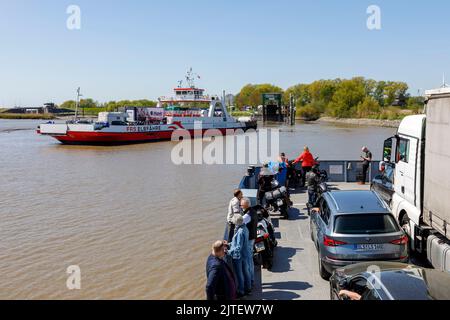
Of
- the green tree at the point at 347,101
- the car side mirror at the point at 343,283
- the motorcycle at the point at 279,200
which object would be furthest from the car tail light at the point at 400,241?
the green tree at the point at 347,101

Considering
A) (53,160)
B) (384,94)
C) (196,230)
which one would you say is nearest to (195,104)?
(53,160)

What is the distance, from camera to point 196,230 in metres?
12.3

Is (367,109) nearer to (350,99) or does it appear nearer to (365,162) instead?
(350,99)

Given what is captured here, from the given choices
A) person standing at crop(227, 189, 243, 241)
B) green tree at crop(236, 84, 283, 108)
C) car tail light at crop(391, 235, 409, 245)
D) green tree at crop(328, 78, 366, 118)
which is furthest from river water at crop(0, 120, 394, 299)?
green tree at crop(236, 84, 283, 108)

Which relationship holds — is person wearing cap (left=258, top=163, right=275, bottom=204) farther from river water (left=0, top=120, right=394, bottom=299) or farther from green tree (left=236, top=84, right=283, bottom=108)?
green tree (left=236, top=84, right=283, bottom=108)

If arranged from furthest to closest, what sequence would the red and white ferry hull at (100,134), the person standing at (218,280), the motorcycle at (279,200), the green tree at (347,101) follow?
the green tree at (347,101) → the red and white ferry hull at (100,134) → the motorcycle at (279,200) → the person standing at (218,280)

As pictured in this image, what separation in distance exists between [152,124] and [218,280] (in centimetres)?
4935

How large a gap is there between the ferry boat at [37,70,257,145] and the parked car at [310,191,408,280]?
4134 cm

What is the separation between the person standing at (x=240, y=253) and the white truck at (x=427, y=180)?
3.10 meters

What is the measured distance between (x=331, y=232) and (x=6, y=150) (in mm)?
39503

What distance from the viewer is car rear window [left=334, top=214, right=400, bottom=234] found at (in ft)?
22.2

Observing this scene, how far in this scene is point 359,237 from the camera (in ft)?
21.9

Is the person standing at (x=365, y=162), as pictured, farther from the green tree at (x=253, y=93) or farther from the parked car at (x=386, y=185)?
the green tree at (x=253, y=93)

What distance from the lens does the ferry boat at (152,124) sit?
A: 45.6 metres
